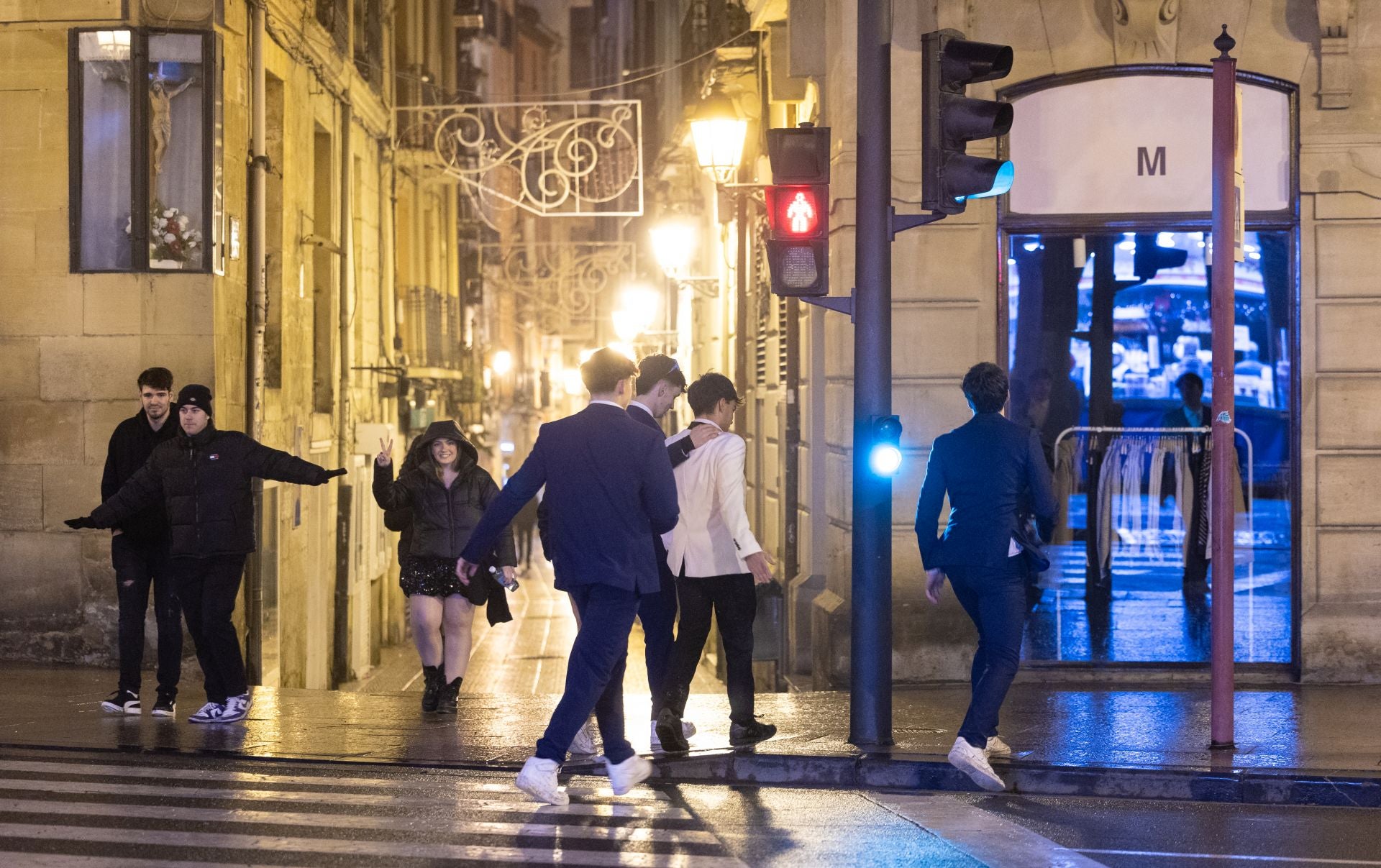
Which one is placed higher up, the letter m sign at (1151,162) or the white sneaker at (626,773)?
the letter m sign at (1151,162)

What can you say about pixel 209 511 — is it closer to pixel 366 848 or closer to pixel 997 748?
pixel 366 848

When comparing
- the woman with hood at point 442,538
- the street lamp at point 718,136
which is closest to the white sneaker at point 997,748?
the woman with hood at point 442,538

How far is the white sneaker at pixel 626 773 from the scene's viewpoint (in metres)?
7.71

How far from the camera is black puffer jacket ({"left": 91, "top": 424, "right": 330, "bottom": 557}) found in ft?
32.0

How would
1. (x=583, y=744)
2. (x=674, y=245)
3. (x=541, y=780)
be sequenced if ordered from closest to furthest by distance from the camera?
(x=541, y=780) → (x=583, y=744) → (x=674, y=245)

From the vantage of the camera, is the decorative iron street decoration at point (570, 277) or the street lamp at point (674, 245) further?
the decorative iron street decoration at point (570, 277)

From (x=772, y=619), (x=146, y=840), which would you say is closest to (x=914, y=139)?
(x=772, y=619)

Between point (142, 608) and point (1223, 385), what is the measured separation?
20.0 feet

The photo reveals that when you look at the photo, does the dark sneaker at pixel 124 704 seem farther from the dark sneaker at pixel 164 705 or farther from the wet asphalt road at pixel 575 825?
the wet asphalt road at pixel 575 825

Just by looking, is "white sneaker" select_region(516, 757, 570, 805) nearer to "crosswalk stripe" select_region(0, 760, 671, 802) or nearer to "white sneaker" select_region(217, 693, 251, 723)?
"crosswalk stripe" select_region(0, 760, 671, 802)

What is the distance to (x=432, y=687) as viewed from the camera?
1041cm

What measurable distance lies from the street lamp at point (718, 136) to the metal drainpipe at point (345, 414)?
17.6ft

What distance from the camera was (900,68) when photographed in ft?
38.6

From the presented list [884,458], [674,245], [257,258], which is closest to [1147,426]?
[884,458]
